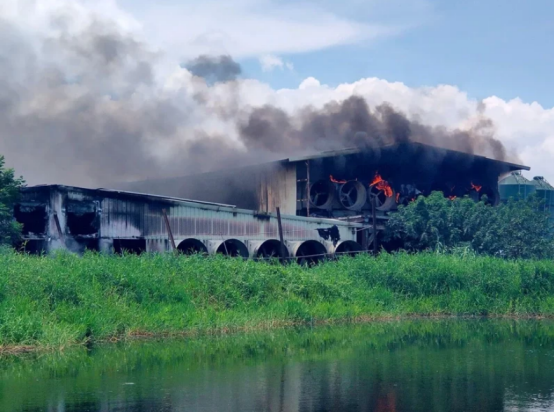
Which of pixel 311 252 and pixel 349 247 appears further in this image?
pixel 311 252

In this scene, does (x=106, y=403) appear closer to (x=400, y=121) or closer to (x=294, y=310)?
(x=294, y=310)

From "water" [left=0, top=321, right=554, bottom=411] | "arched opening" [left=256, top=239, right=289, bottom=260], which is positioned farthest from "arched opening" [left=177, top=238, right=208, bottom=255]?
"water" [left=0, top=321, right=554, bottom=411]

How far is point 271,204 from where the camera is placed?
32844 mm

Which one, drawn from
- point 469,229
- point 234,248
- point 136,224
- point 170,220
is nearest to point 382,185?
point 469,229

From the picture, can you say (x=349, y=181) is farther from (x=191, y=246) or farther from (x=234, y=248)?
(x=191, y=246)

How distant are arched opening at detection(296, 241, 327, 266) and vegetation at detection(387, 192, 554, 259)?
3.34m

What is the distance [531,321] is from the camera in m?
22.9

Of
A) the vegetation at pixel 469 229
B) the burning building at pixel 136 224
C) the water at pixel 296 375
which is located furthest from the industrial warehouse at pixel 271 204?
the water at pixel 296 375

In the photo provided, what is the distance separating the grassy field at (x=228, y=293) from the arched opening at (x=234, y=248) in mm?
4129

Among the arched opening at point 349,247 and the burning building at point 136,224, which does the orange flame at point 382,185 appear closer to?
the arched opening at point 349,247

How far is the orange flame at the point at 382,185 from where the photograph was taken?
34.2m

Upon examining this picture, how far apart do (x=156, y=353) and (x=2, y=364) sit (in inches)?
111

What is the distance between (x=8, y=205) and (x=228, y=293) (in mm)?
8946

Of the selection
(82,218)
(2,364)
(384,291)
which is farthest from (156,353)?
(82,218)
